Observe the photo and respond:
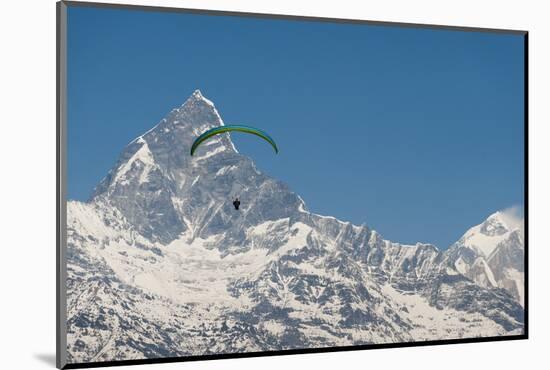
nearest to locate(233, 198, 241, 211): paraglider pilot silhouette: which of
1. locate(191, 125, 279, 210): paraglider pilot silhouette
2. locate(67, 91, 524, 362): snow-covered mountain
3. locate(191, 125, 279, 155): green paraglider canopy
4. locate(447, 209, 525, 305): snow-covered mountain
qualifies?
locate(191, 125, 279, 210): paraglider pilot silhouette

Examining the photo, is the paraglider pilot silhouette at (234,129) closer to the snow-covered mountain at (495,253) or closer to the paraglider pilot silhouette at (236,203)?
the paraglider pilot silhouette at (236,203)

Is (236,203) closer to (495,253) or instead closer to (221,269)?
(221,269)

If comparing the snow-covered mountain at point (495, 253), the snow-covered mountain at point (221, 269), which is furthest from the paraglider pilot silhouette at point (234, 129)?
the snow-covered mountain at point (495, 253)

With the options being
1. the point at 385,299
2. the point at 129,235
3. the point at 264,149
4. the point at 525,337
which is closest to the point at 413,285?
the point at 385,299

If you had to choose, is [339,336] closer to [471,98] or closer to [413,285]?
[413,285]

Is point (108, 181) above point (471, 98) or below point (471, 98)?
below

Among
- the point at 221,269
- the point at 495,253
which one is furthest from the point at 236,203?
the point at 495,253

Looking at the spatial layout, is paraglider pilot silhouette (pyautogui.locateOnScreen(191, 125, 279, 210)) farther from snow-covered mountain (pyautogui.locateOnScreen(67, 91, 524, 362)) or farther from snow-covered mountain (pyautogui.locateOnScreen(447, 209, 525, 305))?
snow-covered mountain (pyautogui.locateOnScreen(447, 209, 525, 305))
